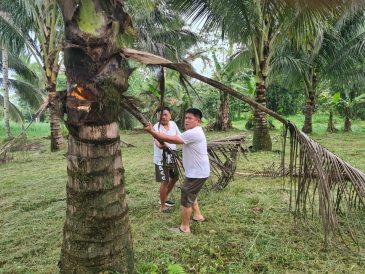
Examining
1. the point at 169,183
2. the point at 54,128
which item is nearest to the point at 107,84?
the point at 169,183

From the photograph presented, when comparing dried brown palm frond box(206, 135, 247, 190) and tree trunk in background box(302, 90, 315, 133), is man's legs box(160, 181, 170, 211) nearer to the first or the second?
dried brown palm frond box(206, 135, 247, 190)

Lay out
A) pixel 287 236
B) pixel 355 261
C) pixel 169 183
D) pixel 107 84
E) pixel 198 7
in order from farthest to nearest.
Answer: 1. pixel 198 7
2. pixel 169 183
3. pixel 287 236
4. pixel 355 261
5. pixel 107 84

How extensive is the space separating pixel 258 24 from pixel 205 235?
5.77m

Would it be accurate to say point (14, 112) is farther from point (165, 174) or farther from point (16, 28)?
point (165, 174)

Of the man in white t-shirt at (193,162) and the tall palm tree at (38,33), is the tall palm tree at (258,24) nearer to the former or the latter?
the man in white t-shirt at (193,162)

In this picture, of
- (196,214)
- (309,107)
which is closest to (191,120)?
(196,214)

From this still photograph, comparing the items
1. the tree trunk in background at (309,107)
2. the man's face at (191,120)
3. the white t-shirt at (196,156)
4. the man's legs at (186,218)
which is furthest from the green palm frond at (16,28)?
the tree trunk in background at (309,107)

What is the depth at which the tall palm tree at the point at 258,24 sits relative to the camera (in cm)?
685

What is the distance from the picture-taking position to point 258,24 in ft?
27.4

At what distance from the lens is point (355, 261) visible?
3.48 metres

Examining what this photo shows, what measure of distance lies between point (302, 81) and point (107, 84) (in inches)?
526

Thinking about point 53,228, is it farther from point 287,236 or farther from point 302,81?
point 302,81

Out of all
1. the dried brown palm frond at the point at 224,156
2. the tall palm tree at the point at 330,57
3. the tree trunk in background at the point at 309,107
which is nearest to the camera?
the dried brown palm frond at the point at 224,156

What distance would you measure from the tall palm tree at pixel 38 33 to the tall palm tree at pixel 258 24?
5.51 meters
